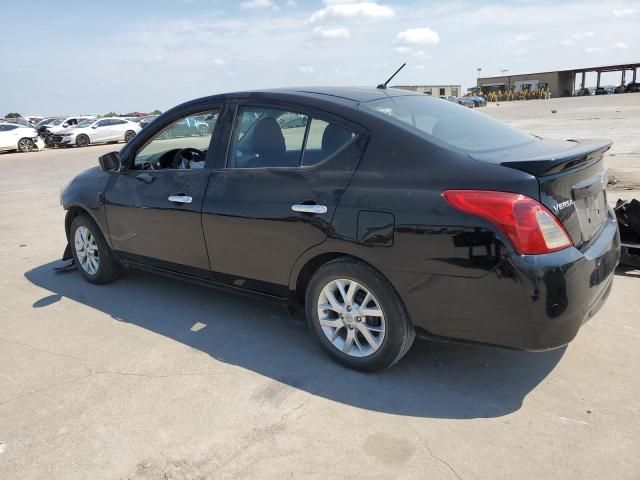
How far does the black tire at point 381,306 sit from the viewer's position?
3.06 meters

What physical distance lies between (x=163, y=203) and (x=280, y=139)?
1.21 meters

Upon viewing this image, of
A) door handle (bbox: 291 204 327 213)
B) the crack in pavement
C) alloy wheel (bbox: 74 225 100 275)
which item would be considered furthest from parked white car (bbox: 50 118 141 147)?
the crack in pavement

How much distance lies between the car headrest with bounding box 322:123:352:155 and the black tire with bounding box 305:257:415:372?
0.69 m

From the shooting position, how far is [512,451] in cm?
255

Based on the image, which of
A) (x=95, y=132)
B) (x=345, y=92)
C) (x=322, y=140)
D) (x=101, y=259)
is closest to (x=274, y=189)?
(x=322, y=140)

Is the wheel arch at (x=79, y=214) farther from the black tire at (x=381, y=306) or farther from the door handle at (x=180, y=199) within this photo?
the black tire at (x=381, y=306)

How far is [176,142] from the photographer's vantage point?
4.70 metres

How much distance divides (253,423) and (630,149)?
13.2 metres

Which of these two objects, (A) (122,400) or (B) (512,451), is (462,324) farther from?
(A) (122,400)

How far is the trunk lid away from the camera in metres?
2.69

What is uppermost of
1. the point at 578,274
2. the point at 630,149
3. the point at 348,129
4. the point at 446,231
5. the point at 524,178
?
the point at 348,129

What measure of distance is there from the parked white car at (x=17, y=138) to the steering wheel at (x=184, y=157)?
26535mm

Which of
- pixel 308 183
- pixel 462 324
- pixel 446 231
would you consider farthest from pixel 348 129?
pixel 462 324

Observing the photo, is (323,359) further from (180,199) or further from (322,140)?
(180,199)
